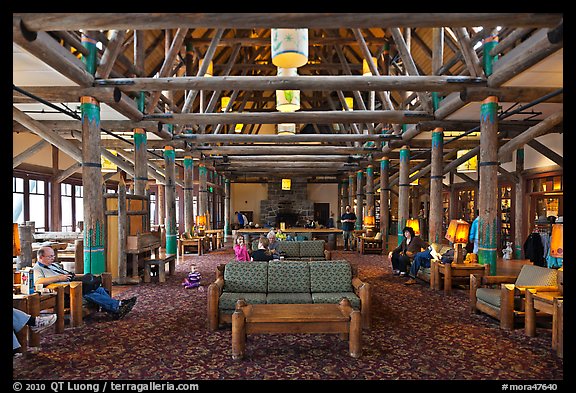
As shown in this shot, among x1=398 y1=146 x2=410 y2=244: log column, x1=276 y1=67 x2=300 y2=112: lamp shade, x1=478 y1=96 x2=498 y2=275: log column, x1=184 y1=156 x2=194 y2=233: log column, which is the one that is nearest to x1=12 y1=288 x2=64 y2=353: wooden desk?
x1=276 y1=67 x2=300 y2=112: lamp shade

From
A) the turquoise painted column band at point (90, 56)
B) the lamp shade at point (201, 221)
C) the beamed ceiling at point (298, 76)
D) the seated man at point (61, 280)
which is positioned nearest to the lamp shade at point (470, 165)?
the beamed ceiling at point (298, 76)

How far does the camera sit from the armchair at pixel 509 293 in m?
5.41

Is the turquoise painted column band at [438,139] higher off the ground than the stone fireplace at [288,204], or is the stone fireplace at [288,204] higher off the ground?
the turquoise painted column band at [438,139]

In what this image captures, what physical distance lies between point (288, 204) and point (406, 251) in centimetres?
1966

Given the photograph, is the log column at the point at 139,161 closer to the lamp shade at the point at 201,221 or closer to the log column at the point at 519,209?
the lamp shade at the point at 201,221

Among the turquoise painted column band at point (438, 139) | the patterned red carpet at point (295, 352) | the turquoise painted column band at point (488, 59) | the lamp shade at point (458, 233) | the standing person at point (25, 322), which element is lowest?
the patterned red carpet at point (295, 352)

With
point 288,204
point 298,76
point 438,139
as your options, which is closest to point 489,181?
point 438,139

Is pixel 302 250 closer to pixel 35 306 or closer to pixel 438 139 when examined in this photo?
pixel 438 139

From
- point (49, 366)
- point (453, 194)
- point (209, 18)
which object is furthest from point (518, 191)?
point (49, 366)

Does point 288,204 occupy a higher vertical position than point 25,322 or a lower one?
higher

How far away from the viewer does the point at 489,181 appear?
25.0ft

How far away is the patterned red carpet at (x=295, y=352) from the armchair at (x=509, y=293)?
0.18 metres

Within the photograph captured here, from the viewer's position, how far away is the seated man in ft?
18.2

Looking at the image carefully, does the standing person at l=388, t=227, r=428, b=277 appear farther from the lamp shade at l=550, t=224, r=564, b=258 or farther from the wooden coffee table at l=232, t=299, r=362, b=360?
the wooden coffee table at l=232, t=299, r=362, b=360
